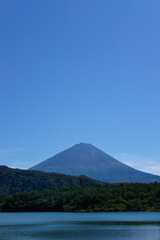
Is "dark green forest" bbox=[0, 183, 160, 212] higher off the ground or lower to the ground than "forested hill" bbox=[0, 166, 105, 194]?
lower

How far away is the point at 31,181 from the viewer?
137m

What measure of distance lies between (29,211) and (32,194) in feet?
18.1

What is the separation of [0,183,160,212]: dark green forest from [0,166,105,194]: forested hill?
3641 cm

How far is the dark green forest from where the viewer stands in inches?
3061

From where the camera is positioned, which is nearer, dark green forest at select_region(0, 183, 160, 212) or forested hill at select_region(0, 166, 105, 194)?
dark green forest at select_region(0, 183, 160, 212)

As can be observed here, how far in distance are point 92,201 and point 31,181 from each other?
2390 inches

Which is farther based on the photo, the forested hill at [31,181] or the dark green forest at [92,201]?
the forested hill at [31,181]

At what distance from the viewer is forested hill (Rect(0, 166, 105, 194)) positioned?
429 ft

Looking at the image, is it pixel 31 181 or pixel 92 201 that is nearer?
pixel 92 201

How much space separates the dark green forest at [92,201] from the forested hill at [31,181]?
1434 inches

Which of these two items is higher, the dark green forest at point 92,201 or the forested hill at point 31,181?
the forested hill at point 31,181

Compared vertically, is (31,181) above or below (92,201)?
above

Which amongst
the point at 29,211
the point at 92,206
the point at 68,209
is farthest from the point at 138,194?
the point at 29,211

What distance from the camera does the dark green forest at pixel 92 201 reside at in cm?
7775
